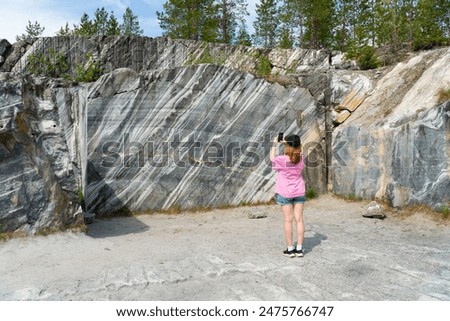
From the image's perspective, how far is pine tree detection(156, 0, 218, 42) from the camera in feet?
61.2

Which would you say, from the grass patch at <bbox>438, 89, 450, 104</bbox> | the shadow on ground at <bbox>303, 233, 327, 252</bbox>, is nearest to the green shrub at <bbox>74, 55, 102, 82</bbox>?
the shadow on ground at <bbox>303, 233, 327, 252</bbox>

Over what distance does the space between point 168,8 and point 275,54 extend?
8.68 metres

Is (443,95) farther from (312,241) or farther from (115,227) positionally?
(115,227)

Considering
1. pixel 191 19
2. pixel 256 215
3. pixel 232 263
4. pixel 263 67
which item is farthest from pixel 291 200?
pixel 191 19

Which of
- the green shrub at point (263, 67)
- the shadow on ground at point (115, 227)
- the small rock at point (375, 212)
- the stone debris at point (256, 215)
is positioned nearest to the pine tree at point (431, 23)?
the green shrub at point (263, 67)

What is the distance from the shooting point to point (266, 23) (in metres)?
23.9

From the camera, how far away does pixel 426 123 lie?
670 cm

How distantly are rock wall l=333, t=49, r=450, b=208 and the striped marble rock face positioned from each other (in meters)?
1.35

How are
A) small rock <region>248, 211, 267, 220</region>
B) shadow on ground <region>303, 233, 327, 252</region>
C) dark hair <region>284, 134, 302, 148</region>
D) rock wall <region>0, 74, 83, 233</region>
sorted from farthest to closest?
small rock <region>248, 211, 267, 220</region> → rock wall <region>0, 74, 83, 233</region> → shadow on ground <region>303, 233, 327, 252</region> → dark hair <region>284, 134, 302, 148</region>

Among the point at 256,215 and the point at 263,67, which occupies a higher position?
the point at 263,67

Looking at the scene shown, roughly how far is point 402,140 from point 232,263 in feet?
13.7

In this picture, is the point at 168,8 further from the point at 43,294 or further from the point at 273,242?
the point at 43,294

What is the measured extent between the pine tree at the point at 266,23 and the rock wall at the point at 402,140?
15.8 metres

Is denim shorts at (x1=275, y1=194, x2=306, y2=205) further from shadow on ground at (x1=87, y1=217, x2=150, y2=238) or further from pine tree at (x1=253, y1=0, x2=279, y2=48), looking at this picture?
pine tree at (x1=253, y1=0, x2=279, y2=48)
